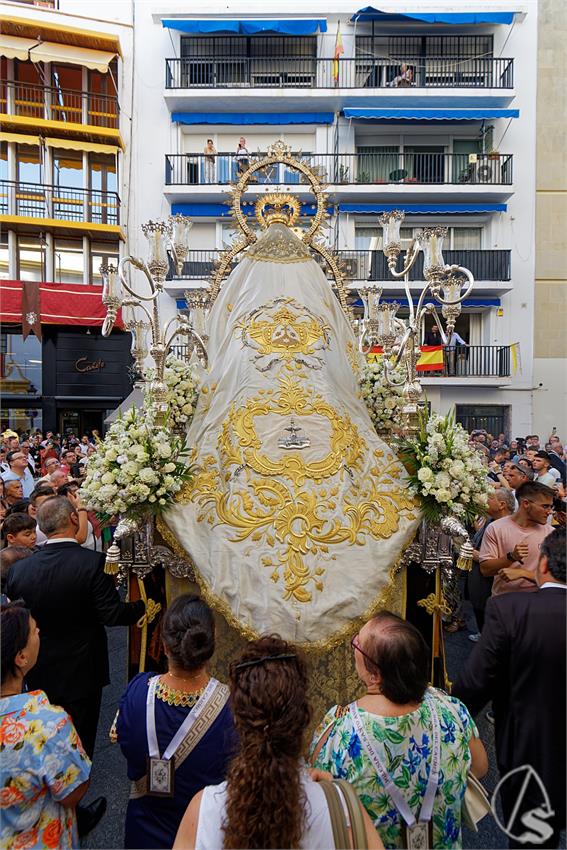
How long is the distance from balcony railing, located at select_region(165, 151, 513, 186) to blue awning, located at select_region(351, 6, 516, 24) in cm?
360

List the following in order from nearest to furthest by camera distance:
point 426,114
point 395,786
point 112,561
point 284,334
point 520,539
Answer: point 395,786
point 112,561
point 520,539
point 284,334
point 426,114

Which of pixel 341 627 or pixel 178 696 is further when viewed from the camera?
pixel 341 627

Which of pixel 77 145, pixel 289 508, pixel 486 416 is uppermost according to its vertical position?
pixel 77 145

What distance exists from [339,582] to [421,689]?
1.42 meters

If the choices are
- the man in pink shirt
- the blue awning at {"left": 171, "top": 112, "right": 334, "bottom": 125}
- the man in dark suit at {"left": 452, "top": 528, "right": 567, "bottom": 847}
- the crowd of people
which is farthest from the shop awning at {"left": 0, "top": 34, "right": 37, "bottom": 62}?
the man in dark suit at {"left": 452, "top": 528, "right": 567, "bottom": 847}

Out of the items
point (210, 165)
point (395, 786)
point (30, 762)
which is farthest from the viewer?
point (210, 165)

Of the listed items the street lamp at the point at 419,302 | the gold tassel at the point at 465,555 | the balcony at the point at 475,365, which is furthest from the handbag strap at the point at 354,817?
the balcony at the point at 475,365

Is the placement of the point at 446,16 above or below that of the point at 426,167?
above

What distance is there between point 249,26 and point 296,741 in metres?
19.2

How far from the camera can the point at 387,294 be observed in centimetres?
1617

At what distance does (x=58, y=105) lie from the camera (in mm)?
16500

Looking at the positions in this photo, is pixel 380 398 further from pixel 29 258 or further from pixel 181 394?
pixel 29 258

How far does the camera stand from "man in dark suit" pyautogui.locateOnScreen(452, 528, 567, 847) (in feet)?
6.73

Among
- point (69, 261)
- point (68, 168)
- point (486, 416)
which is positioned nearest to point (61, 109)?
point (68, 168)
